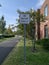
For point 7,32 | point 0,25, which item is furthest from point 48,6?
point 7,32

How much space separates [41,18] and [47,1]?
11.4 metres

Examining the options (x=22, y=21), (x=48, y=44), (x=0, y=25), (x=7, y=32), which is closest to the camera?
(x=22, y=21)

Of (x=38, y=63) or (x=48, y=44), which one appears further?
(x=48, y=44)

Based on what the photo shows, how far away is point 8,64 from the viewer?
11.9 m

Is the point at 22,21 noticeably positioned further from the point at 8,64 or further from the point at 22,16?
the point at 8,64

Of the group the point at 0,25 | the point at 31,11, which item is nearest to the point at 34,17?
the point at 31,11

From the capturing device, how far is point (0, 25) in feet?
326

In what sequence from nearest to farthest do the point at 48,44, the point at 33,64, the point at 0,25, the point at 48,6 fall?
the point at 33,64 < the point at 48,44 < the point at 48,6 < the point at 0,25

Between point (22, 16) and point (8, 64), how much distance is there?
3.64 m

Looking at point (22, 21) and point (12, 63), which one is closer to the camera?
point (22, 21)

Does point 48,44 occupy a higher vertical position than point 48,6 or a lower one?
lower

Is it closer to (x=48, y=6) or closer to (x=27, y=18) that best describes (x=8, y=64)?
(x=27, y=18)

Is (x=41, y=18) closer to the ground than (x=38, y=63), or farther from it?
farther from it

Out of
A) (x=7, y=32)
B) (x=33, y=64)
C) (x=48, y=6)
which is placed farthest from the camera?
(x=7, y=32)
